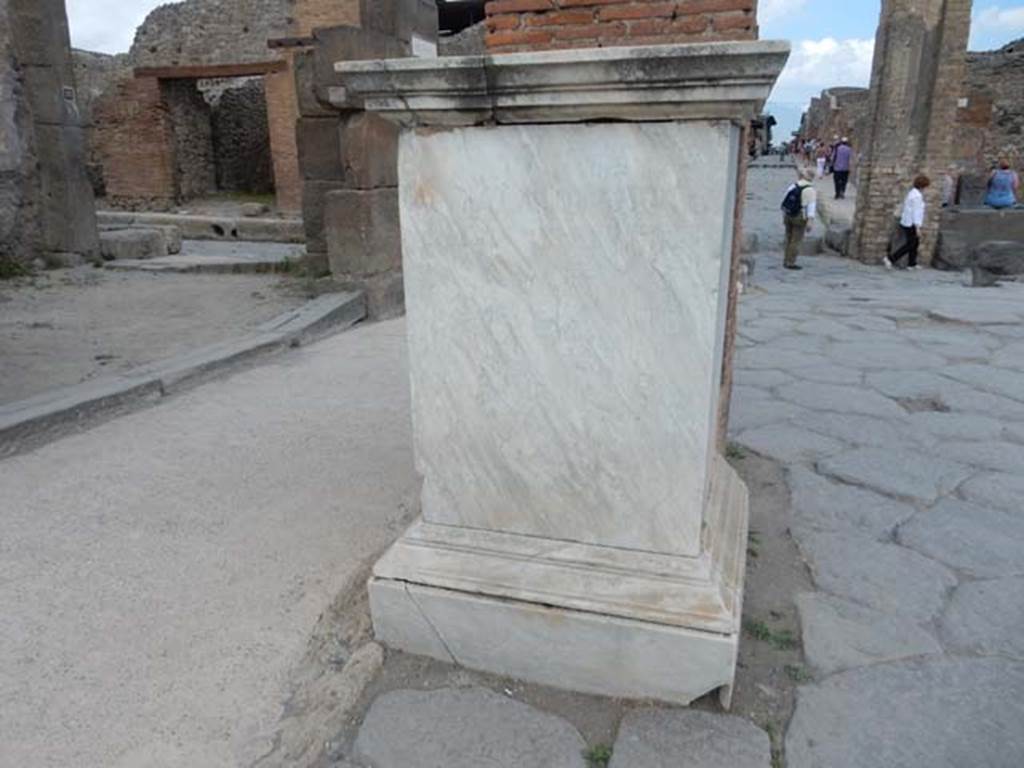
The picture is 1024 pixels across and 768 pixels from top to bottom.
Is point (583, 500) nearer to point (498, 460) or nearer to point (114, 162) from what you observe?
point (498, 460)

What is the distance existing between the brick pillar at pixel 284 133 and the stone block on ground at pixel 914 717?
13.1 m

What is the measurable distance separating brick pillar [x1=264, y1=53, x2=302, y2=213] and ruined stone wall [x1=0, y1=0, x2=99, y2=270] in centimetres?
607

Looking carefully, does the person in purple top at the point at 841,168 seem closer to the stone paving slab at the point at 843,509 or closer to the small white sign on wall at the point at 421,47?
the small white sign on wall at the point at 421,47

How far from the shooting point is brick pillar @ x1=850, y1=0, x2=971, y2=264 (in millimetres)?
9852

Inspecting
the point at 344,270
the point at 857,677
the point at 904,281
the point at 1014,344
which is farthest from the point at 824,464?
the point at 904,281

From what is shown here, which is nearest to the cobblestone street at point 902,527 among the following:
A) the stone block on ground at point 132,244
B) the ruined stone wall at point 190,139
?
the stone block on ground at point 132,244

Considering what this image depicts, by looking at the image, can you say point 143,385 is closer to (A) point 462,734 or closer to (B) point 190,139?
(A) point 462,734

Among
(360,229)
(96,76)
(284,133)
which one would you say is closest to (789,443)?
(360,229)

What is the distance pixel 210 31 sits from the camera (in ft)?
57.7

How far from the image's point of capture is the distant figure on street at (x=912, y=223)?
33.8 ft

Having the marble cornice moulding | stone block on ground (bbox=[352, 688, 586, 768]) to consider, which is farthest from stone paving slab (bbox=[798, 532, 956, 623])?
the marble cornice moulding

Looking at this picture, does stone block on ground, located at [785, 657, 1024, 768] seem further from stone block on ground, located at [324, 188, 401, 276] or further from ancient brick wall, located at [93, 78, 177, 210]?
ancient brick wall, located at [93, 78, 177, 210]

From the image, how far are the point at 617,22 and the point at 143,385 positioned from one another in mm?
2740

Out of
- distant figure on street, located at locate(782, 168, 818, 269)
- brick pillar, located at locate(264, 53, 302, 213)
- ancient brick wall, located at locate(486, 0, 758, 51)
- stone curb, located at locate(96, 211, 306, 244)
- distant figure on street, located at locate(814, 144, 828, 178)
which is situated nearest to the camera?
ancient brick wall, located at locate(486, 0, 758, 51)
